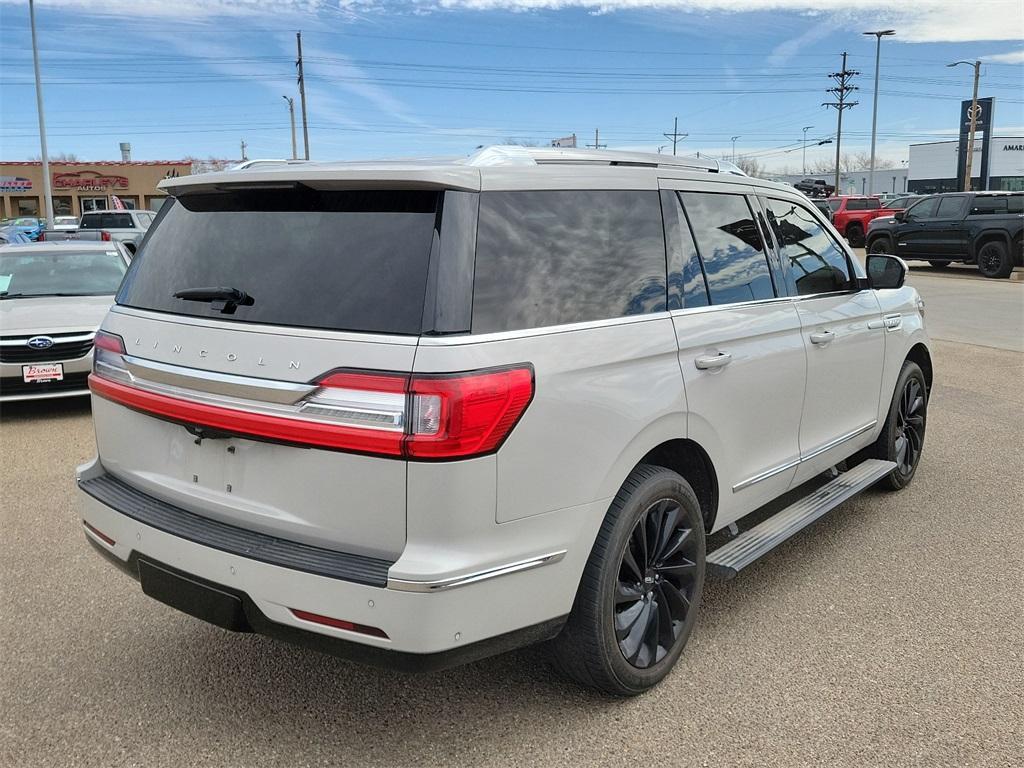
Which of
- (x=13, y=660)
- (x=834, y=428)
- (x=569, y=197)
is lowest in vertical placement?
(x=13, y=660)

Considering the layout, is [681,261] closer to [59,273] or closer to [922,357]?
[922,357]

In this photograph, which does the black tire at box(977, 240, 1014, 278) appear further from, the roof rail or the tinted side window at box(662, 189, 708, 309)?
the tinted side window at box(662, 189, 708, 309)

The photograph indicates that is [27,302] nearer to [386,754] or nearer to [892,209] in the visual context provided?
[386,754]

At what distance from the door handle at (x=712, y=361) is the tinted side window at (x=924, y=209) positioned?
2148cm

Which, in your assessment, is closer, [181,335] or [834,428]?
[181,335]

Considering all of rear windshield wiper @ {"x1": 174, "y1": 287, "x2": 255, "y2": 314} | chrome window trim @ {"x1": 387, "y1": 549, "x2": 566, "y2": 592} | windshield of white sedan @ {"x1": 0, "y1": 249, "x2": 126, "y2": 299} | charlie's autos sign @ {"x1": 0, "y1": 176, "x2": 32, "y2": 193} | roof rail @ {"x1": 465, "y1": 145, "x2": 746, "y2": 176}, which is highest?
charlie's autos sign @ {"x1": 0, "y1": 176, "x2": 32, "y2": 193}

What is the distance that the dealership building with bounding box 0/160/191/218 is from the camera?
62.2 metres

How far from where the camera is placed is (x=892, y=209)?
32.0 meters

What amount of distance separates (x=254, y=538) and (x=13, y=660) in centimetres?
151

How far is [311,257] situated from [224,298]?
32 cm

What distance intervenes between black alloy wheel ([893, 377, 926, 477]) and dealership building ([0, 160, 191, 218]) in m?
63.6

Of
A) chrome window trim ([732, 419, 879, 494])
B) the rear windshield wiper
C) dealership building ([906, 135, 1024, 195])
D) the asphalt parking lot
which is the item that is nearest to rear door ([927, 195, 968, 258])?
chrome window trim ([732, 419, 879, 494])

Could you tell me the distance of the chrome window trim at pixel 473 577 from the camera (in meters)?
2.33

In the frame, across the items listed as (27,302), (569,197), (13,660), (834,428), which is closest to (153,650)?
(13,660)
